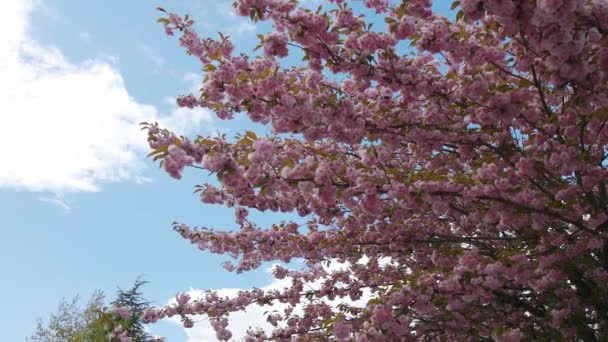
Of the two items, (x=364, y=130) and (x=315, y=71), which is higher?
(x=315, y=71)

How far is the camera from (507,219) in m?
5.77

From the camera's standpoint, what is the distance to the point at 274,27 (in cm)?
531

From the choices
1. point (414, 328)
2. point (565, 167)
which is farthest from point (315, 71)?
point (414, 328)

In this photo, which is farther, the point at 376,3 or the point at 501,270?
the point at 376,3

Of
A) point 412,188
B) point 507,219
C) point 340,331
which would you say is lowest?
point 340,331

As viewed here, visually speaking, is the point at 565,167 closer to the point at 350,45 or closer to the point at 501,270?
the point at 501,270

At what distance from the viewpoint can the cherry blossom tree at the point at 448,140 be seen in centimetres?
498

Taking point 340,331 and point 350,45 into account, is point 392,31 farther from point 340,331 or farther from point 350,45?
point 340,331

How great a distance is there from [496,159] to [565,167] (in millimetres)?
730

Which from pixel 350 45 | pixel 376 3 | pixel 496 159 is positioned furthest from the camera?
pixel 376 3

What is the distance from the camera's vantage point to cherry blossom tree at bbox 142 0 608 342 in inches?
196

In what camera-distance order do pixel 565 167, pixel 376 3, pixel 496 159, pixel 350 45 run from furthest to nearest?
pixel 376 3
pixel 496 159
pixel 565 167
pixel 350 45

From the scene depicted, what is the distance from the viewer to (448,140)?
19.0ft

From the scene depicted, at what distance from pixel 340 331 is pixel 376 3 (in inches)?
184
